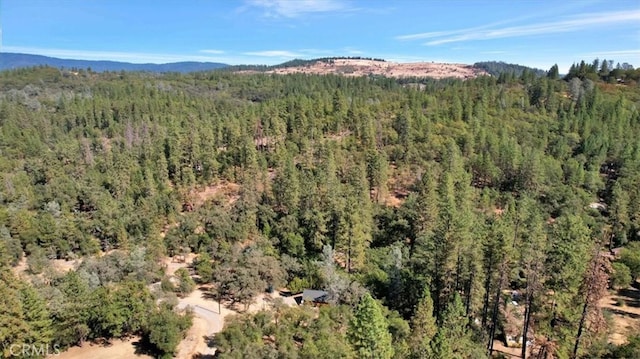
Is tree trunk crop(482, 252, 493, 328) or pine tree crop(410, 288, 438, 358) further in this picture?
tree trunk crop(482, 252, 493, 328)

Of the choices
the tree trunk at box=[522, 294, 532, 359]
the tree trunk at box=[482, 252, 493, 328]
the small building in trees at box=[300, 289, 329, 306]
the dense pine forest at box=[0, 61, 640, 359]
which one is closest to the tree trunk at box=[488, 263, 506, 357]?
the dense pine forest at box=[0, 61, 640, 359]

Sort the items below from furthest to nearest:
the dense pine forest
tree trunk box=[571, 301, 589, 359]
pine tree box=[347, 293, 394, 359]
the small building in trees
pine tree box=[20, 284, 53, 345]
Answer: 1. the small building in trees
2. the dense pine forest
3. pine tree box=[20, 284, 53, 345]
4. tree trunk box=[571, 301, 589, 359]
5. pine tree box=[347, 293, 394, 359]

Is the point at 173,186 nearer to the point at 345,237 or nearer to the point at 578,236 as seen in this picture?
the point at 345,237

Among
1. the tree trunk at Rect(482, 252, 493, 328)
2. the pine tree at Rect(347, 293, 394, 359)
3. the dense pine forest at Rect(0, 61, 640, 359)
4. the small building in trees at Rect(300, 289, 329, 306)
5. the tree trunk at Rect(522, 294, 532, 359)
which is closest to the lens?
the pine tree at Rect(347, 293, 394, 359)

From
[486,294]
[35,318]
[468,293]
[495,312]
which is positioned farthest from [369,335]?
[35,318]

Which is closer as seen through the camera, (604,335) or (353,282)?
(604,335)

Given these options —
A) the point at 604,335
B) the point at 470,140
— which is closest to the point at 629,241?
the point at 470,140

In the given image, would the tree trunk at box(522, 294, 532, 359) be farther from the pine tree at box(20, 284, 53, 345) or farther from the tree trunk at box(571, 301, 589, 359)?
the pine tree at box(20, 284, 53, 345)
